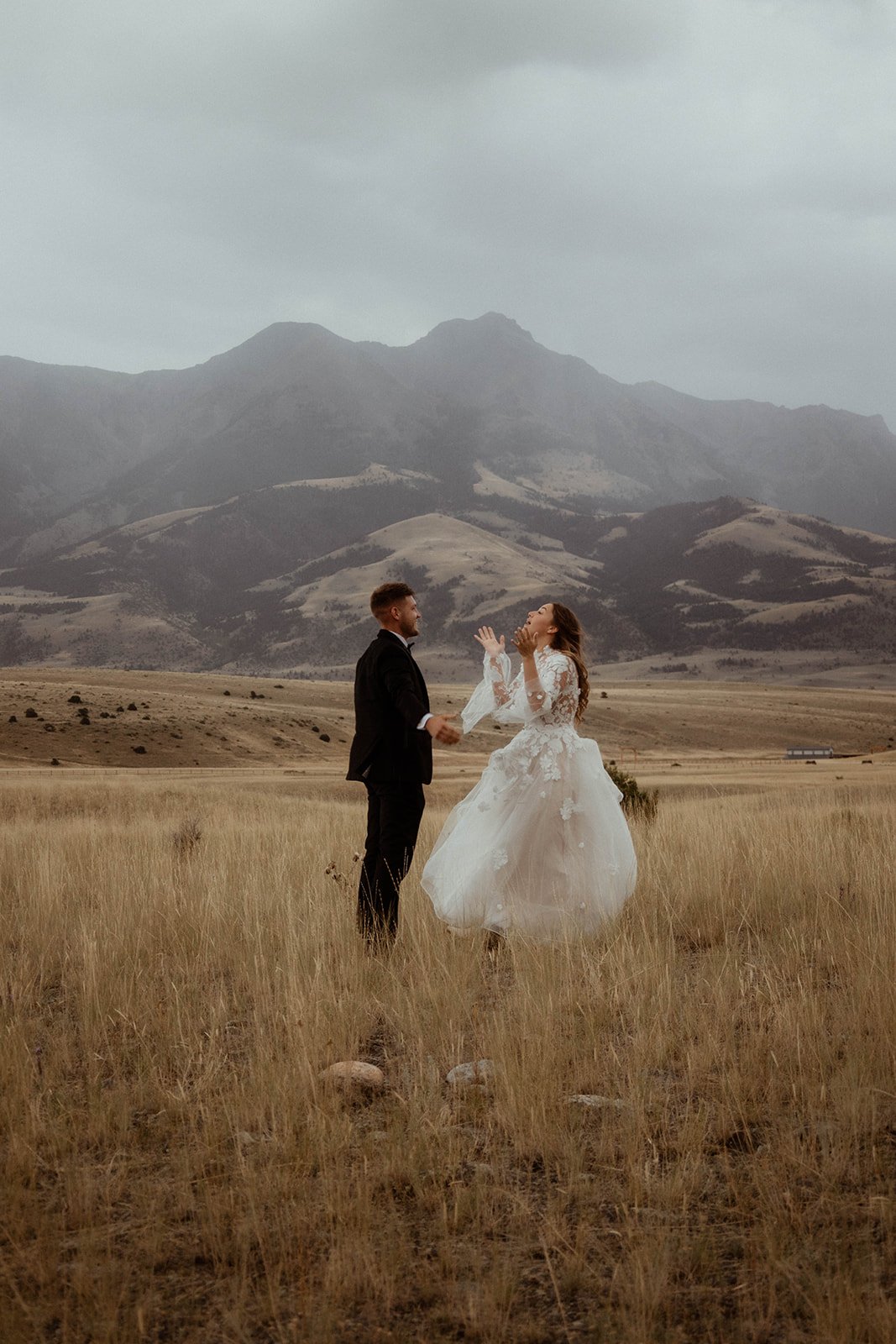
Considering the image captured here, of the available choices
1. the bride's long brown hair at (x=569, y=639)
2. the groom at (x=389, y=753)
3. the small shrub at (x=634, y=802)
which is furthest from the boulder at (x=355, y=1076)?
the small shrub at (x=634, y=802)

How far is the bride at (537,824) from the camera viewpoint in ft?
20.1

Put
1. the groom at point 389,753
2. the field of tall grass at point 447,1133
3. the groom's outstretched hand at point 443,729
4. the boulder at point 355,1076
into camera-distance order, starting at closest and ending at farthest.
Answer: the field of tall grass at point 447,1133
the boulder at point 355,1076
the groom's outstretched hand at point 443,729
the groom at point 389,753

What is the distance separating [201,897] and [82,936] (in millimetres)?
1342

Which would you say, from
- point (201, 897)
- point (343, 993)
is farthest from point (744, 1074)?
point (201, 897)

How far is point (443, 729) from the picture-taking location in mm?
5520

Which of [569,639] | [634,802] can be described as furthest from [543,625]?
[634,802]

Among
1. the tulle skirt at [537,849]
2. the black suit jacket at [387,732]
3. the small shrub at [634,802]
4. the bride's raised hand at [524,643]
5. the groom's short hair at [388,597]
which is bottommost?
the small shrub at [634,802]

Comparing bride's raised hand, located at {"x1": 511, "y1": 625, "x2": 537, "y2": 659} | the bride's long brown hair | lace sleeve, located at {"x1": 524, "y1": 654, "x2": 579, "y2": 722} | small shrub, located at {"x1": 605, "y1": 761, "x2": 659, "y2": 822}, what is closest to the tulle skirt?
lace sleeve, located at {"x1": 524, "y1": 654, "x2": 579, "y2": 722}

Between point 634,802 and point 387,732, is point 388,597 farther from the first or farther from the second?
point 634,802

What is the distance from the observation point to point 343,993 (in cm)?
488

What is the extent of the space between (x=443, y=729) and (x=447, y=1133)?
8.05 feet

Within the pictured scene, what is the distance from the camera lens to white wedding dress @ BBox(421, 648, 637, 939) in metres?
6.13

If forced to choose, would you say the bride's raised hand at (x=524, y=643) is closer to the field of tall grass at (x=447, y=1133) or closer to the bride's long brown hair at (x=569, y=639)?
the bride's long brown hair at (x=569, y=639)

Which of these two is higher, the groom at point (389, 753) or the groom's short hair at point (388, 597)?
the groom's short hair at point (388, 597)
